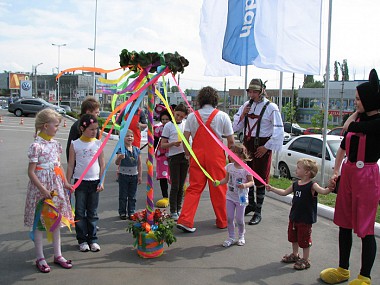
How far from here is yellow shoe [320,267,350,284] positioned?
3.82m

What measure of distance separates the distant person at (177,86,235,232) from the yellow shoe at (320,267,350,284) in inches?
70.1

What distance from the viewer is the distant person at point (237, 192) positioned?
4.72m

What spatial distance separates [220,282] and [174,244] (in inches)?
45.4

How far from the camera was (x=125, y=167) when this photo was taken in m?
5.74

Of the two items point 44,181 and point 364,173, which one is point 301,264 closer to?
point 364,173

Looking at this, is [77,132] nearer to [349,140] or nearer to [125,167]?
[125,167]

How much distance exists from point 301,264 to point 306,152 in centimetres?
643

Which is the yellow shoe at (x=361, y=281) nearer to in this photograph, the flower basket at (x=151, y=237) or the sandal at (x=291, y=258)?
the sandal at (x=291, y=258)

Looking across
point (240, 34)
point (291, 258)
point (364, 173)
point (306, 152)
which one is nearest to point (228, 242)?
point (291, 258)

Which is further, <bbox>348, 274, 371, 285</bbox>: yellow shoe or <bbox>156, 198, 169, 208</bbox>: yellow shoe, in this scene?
<bbox>156, 198, 169, 208</bbox>: yellow shoe

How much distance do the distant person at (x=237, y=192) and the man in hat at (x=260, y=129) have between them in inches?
36.3

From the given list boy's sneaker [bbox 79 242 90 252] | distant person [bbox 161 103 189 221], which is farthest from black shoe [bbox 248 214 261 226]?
boy's sneaker [bbox 79 242 90 252]

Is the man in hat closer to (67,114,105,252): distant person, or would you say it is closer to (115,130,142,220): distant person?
(115,130,142,220): distant person

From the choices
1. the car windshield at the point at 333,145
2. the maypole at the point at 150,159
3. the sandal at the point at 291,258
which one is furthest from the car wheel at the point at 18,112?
the sandal at the point at 291,258
